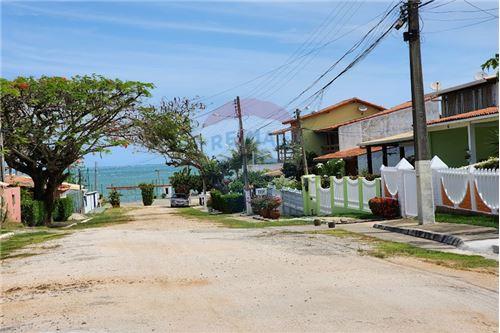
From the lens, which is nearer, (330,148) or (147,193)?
(330,148)

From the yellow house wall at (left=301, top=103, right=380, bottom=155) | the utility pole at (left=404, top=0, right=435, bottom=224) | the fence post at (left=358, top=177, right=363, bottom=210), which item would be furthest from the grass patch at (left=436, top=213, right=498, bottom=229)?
the yellow house wall at (left=301, top=103, right=380, bottom=155)

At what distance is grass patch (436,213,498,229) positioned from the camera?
16.4m

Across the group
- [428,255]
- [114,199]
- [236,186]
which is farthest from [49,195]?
[114,199]

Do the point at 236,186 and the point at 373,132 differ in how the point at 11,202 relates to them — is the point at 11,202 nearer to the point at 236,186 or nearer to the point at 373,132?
the point at 236,186

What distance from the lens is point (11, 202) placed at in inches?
1169

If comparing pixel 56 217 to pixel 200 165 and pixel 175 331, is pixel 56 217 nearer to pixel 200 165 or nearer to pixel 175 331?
pixel 200 165

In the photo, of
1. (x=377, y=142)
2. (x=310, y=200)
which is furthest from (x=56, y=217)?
(x=377, y=142)

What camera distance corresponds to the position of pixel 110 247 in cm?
1554

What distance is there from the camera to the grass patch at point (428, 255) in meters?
10.9

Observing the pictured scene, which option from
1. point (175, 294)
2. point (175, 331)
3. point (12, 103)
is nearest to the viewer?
point (175, 331)

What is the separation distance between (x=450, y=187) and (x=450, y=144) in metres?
13.4

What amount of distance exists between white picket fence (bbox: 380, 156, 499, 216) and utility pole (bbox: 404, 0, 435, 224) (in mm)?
1232

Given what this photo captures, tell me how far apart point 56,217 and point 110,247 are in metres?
26.7

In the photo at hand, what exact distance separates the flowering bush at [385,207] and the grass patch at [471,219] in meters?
2.78
